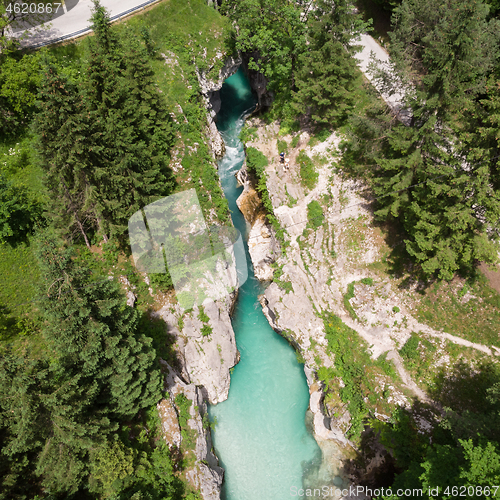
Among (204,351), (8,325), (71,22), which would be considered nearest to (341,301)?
(204,351)

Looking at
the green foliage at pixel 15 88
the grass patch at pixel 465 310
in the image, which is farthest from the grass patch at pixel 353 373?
the green foliage at pixel 15 88

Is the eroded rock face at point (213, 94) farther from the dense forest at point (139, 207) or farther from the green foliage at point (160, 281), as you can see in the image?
the green foliage at point (160, 281)

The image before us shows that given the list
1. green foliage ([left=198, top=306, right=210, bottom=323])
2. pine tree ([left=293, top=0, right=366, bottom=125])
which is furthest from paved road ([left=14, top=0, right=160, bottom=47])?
green foliage ([left=198, top=306, right=210, bottom=323])

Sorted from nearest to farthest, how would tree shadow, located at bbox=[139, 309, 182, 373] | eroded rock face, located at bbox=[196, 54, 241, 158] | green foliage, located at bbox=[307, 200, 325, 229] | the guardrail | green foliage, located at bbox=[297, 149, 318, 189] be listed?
tree shadow, located at bbox=[139, 309, 182, 373]
green foliage, located at bbox=[307, 200, 325, 229]
the guardrail
green foliage, located at bbox=[297, 149, 318, 189]
eroded rock face, located at bbox=[196, 54, 241, 158]

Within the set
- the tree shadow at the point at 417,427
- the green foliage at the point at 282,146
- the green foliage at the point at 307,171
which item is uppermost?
the green foliage at the point at 282,146

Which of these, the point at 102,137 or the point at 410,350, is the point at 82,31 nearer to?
the point at 102,137

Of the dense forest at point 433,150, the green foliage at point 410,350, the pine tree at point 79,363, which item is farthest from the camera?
the green foliage at point 410,350

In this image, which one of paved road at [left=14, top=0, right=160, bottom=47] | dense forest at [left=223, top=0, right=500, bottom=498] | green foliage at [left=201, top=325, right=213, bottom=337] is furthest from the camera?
paved road at [left=14, top=0, right=160, bottom=47]

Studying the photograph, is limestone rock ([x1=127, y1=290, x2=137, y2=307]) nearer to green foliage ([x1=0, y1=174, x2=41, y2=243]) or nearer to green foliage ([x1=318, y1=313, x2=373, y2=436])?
green foliage ([x1=0, y1=174, x2=41, y2=243])
